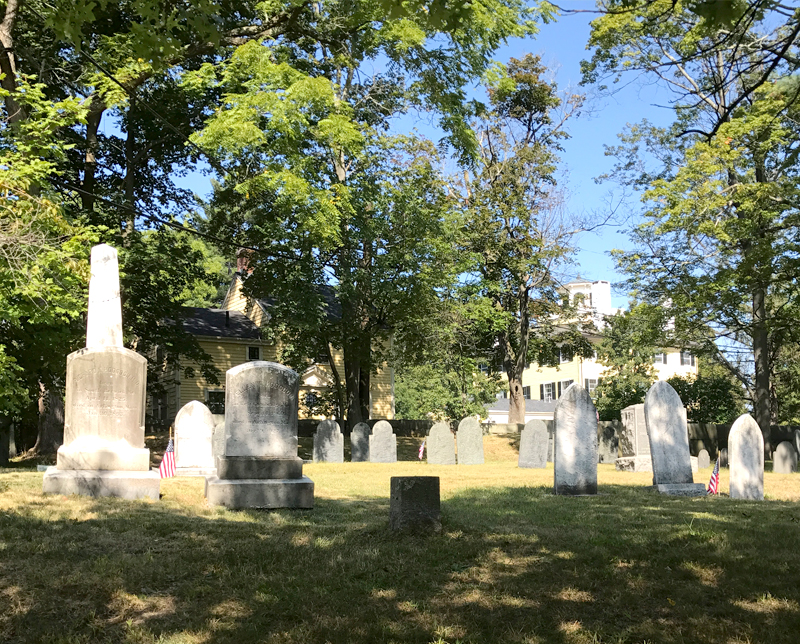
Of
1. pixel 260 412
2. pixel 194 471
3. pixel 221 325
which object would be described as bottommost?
pixel 194 471

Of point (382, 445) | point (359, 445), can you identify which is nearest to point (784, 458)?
point (382, 445)

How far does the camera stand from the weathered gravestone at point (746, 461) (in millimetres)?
11766

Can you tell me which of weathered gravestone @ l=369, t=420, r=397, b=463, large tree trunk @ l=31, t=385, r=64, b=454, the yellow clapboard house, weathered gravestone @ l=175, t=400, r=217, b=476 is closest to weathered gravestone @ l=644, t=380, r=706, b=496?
weathered gravestone @ l=175, t=400, r=217, b=476

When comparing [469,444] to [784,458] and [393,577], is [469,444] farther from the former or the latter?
[393,577]

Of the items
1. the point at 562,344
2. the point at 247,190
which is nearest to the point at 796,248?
the point at 247,190

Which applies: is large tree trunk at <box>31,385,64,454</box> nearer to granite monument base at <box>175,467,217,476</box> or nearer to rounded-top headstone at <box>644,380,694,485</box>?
granite monument base at <box>175,467,217,476</box>

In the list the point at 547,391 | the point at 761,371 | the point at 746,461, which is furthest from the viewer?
the point at 547,391

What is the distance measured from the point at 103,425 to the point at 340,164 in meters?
16.9

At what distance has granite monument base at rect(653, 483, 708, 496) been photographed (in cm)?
1210

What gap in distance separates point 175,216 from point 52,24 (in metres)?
23.0

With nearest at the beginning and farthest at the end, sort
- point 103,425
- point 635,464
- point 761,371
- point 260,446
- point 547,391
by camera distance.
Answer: point 260,446, point 103,425, point 635,464, point 761,371, point 547,391

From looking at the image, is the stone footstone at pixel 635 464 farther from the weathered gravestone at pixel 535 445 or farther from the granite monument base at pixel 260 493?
the granite monument base at pixel 260 493

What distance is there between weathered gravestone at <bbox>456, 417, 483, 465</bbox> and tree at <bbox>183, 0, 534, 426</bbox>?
219 inches

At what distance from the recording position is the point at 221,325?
41.2 m
